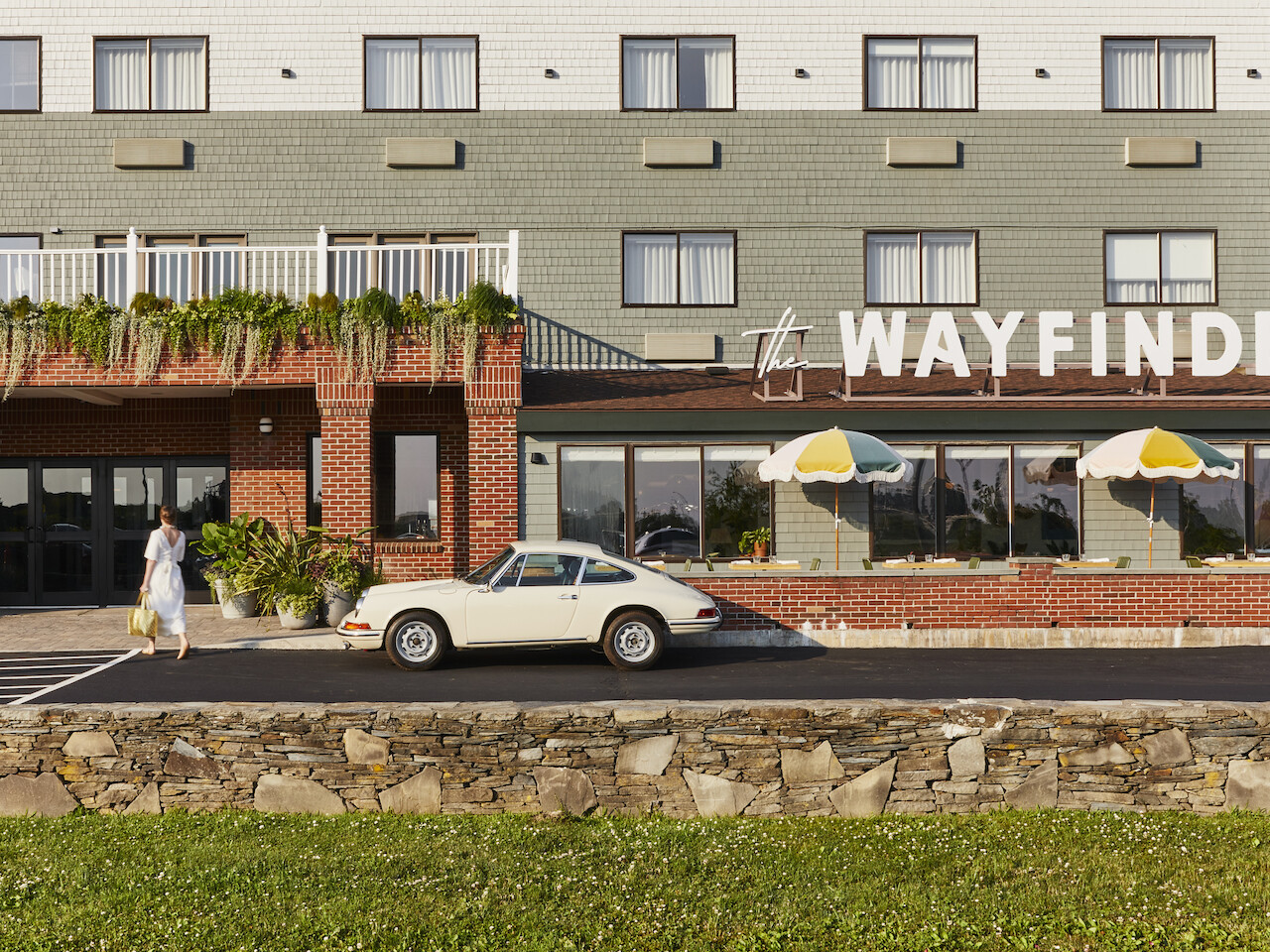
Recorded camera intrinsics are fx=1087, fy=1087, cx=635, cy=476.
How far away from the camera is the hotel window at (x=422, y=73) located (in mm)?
18641

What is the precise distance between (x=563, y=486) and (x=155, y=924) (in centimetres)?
1130

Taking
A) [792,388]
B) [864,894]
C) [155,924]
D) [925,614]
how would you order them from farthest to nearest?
1. [792,388]
2. [925,614]
3. [864,894]
4. [155,924]

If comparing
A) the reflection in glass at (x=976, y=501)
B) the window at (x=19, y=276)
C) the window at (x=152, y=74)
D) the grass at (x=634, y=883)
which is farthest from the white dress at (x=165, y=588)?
the reflection in glass at (x=976, y=501)

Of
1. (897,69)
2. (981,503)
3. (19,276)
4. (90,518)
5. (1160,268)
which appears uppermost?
(897,69)

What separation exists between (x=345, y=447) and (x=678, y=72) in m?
8.84

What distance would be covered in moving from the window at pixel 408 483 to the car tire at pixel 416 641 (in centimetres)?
614

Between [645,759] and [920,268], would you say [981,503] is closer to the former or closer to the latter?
[920,268]

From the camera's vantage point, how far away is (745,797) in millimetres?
6816

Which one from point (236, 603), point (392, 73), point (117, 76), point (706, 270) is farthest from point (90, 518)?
point (706, 270)

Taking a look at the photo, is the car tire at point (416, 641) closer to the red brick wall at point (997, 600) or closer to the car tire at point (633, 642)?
the car tire at point (633, 642)

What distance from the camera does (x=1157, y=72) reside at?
62.2 ft

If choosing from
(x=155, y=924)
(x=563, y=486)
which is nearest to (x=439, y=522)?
(x=563, y=486)

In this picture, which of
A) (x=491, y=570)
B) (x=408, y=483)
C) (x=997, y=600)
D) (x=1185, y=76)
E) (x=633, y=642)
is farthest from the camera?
(x=1185, y=76)

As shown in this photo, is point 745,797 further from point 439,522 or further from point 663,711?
point 439,522
